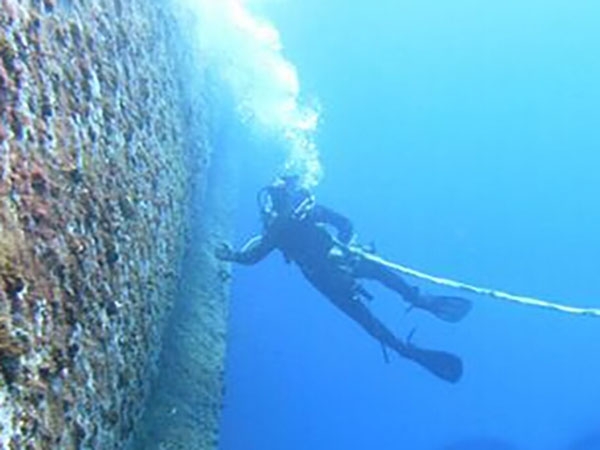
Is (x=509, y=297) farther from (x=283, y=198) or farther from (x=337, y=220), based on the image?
(x=283, y=198)

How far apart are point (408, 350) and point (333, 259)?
48.2 inches

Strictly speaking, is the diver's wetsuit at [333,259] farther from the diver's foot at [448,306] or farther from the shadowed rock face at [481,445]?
the shadowed rock face at [481,445]

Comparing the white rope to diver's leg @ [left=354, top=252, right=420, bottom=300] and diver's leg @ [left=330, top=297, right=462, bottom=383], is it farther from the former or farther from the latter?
diver's leg @ [left=330, top=297, right=462, bottom=383]

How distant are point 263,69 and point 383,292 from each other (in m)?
6.16

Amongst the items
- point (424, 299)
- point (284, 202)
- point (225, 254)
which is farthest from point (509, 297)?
point (225, 254)

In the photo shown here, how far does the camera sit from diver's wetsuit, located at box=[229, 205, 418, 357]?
7.06 m

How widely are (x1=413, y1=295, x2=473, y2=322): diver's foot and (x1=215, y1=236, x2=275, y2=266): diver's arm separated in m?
1.78

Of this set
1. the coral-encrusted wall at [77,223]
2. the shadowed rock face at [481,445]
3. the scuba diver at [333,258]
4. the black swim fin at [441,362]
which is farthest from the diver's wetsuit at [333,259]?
the shadowed rock face at [481,445]

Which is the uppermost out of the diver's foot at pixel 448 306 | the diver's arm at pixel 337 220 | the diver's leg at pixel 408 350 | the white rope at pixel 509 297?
the diver's arm at pixel 337 220

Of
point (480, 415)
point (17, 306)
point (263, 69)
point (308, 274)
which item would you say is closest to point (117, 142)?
point (17, 306)

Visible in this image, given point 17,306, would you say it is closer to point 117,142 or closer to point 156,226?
point 117,142

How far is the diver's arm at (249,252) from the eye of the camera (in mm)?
6246

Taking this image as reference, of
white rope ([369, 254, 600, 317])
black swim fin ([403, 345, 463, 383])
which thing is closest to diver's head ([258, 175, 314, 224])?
white rope ([369, 254, 600, 317])

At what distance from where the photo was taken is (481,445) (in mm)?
15922
